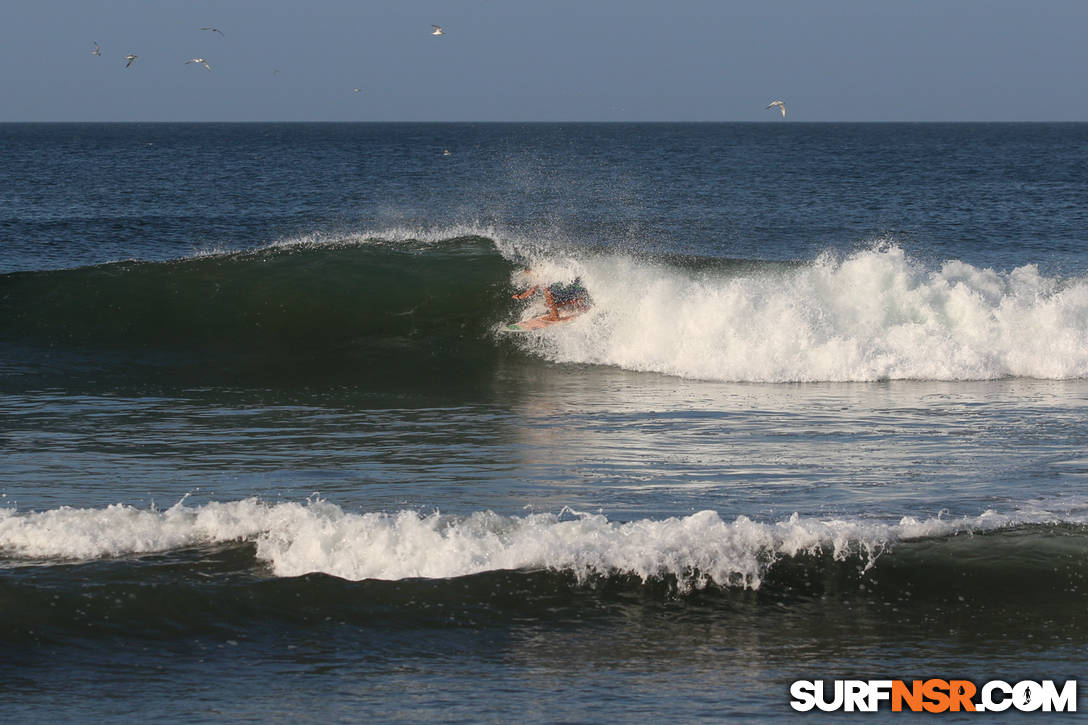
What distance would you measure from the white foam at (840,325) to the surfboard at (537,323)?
25 centimetres

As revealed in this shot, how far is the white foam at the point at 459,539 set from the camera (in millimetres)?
7309

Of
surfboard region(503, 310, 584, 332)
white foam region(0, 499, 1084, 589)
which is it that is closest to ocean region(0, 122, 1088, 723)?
white foam region(0, 499, 1084, 589)

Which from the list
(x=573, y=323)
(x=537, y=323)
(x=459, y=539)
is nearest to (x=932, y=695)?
(x=459, y=539)

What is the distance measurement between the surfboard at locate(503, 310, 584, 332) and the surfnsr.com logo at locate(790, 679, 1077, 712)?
11.7m

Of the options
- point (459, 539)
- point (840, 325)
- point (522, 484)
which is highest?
point (840, 325)

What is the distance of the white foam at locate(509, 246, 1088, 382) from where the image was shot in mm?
15008

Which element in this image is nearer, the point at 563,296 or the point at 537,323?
the point at 537,323

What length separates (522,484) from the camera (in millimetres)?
9148

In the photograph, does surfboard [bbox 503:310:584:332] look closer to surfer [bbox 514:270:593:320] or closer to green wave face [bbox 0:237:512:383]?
surfer [bbox 514:270:593:320]

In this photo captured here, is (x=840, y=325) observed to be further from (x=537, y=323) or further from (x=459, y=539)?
(x=459, y=539)

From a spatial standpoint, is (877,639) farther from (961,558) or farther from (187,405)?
(187,405)

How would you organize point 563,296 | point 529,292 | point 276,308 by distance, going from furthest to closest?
point 529,292, point 276,308, point 563,296

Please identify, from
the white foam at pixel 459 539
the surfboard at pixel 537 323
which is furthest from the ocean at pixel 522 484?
the surfboard at pixel 537 323

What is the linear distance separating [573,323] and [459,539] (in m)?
9.90
